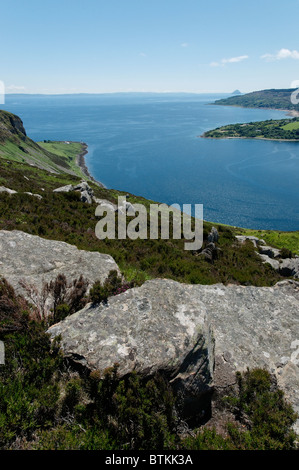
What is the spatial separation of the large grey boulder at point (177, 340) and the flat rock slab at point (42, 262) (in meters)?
2.46

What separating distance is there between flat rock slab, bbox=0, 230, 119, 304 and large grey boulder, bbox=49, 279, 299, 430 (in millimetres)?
2459

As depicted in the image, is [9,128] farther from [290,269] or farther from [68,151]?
[290,269]

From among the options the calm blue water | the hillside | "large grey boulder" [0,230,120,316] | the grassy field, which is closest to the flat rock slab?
"large grey boulder" [0,230,120,316]

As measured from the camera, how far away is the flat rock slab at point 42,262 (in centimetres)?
962

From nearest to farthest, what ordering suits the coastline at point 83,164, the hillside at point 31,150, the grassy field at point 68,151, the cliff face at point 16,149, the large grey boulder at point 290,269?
the large grey boulder at point 290,269 < the cliff face at point 16,149 < the hillside at point 31,150 < the coastline at point 83,164 < the grassy field at point 68,151

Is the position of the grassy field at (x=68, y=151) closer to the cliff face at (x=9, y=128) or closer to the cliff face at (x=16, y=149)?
the cliff face at (x=16, y=149)

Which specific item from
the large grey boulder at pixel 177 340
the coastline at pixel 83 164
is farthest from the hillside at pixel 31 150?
the large grey boulder at pixel 177 340

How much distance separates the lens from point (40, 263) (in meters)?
10.6

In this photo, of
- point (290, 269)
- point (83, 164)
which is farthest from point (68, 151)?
point (290, 269)

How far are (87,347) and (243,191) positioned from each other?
11742cm

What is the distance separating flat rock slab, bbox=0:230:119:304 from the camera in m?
9.62

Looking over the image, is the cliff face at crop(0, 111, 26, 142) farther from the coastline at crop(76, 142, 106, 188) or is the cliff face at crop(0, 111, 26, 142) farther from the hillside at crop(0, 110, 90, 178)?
the coastline at crop(76, 142, 106, 188)

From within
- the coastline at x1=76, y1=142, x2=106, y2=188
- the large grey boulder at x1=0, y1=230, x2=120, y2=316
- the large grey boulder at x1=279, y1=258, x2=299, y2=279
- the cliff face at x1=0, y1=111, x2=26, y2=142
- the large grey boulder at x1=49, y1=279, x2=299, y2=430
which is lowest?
the large grey boulder at x1=279, y1=258, x2=299, y2=279

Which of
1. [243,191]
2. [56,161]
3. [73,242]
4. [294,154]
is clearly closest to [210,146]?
[294,154]
